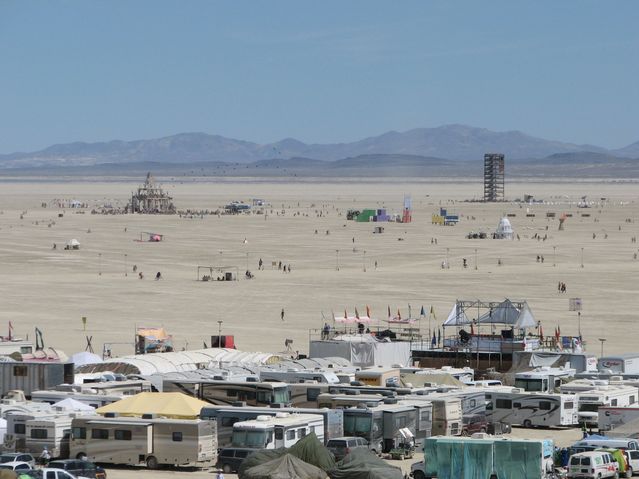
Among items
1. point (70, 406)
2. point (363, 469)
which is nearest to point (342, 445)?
point (363, 469)

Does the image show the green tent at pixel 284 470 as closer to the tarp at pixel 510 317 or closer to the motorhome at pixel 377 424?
the motorhome at pixel 377 424

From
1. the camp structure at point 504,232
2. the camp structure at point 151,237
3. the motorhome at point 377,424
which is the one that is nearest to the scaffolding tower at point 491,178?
the camp structure at point 504,232

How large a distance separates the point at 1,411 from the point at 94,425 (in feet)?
9.64

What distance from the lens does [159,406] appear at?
2736cm

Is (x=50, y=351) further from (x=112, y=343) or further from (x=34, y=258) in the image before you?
(x=34, y=258)

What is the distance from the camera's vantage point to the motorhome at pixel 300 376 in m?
32.8

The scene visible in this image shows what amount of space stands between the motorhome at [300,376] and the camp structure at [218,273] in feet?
110

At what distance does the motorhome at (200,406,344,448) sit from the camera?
27.0 metres

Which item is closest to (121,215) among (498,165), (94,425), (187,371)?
(498,165)

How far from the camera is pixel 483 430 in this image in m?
29.1

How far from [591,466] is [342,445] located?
14.4 feet

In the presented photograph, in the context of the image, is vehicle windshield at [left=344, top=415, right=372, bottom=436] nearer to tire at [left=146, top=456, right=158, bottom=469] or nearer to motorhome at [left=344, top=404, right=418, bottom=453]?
motorhome at [left=344, top=404, right=418, bottom=453]

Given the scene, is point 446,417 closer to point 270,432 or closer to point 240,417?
point 240,417

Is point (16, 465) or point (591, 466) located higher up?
point (16, 465)
